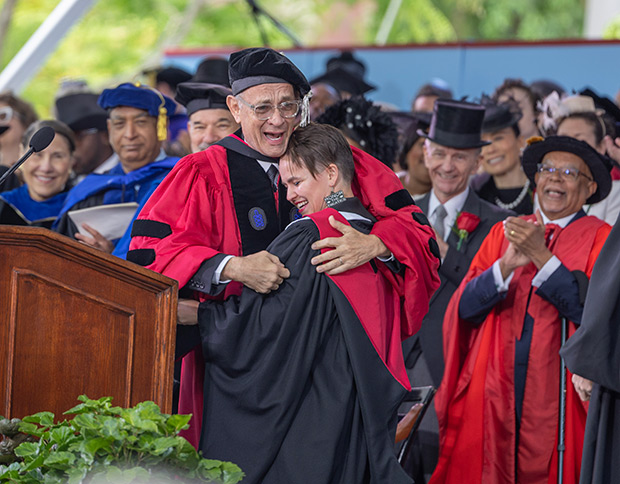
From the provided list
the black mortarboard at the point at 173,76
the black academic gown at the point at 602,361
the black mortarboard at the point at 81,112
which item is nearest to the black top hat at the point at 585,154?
the black academic gown at the point at 602,361

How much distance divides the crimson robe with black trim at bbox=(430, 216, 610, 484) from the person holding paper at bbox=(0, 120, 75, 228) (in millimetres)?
2575

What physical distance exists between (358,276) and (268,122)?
0.75 meters

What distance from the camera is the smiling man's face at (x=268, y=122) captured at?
3.70m

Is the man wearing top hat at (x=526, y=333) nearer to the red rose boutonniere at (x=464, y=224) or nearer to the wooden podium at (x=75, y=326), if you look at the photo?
the red rose boutonniere at (x=464, y=224)

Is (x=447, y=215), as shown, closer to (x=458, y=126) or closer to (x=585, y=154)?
(x=458, y=126)

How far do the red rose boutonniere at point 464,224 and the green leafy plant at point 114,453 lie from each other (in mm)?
2761

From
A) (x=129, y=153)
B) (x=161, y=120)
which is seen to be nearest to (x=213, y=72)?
(x=161, y=120)

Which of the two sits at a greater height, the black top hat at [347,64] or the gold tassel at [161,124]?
the black top hat at [347,64]

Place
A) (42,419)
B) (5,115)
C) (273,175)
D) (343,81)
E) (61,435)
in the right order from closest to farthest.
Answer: (61,435), (42,419), (273,175), (5,115), (343,81)

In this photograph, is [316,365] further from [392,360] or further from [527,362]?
[527,362]

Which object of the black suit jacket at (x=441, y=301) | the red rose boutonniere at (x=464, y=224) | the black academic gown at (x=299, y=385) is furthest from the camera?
the red rose boutonniere at (x=464, y=224)

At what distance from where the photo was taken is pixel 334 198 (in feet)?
11.7

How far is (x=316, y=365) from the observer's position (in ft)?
11.2

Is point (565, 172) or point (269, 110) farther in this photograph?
point (565, 172)
